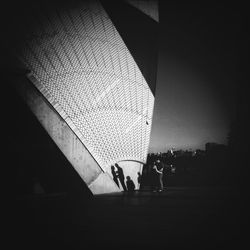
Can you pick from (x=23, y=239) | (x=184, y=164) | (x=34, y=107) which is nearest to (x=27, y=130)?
(x=34, y=107)

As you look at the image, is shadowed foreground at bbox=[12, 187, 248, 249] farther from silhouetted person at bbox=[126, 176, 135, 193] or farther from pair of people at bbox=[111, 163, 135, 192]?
silhouetted person at bbox=[126, 176, 135, 193]

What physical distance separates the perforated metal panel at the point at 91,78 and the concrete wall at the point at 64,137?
286mm

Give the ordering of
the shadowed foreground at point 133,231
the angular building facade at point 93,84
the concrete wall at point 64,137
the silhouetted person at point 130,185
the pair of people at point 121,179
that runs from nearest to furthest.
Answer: the shadowed foreground at point 133,231
the concrete wall at point 64,137
the angular building facade at point 93,84
the pair of people at point 121,179
the silhouetted person at point 130,185

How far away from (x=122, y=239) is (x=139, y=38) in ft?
47.7

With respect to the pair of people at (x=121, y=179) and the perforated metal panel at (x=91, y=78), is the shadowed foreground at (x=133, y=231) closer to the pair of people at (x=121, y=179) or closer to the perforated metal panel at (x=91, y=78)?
the perforated metal panel at (x=91, y=78)

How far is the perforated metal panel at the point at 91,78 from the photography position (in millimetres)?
11289

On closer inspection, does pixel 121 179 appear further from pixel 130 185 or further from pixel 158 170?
pixel 158 170

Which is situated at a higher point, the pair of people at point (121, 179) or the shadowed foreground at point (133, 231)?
the pair of people at point (121, 179)

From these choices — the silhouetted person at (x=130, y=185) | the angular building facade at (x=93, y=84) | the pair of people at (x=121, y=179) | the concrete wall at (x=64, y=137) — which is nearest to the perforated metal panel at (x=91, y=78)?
the angular building facade at (x=93, y=84)

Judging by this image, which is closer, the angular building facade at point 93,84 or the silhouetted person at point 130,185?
the angular building facade at point 93,84

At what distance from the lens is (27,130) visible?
36.5 ft

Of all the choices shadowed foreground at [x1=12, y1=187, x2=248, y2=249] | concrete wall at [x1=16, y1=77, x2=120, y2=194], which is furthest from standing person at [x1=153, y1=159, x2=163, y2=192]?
shadowed foreground at [x1=12, y1=187, x2=248, y2=249]

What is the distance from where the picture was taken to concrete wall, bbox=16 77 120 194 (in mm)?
10141

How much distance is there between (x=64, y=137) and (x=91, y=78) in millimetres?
3539
